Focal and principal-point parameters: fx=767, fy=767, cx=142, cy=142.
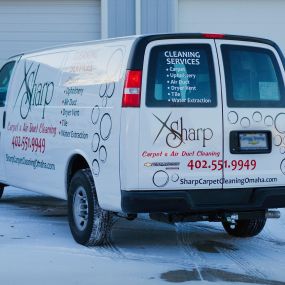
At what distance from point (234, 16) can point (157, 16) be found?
4.73 ft

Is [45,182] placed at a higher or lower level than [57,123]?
lower

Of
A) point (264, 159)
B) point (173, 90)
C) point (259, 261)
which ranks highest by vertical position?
point (173, 90)

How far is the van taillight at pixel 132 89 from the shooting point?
6.50 meters

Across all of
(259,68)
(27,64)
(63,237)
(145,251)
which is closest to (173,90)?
(259,68)

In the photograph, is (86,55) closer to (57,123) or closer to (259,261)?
(57,123)

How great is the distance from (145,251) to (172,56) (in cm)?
189

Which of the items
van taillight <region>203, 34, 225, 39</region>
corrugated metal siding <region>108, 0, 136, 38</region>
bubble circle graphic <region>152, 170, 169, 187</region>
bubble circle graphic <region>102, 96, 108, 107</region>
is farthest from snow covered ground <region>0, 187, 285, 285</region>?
corrugated metal siding <region>108, 0, 136, 38</region>

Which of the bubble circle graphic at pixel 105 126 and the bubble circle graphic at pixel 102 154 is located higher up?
the bubble circle graphic at pixel 105 126

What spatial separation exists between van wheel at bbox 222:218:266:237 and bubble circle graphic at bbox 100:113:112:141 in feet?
6.45

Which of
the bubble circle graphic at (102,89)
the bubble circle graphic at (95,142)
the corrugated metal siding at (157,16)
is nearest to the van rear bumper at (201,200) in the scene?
the bubble circle graphic at (95,142)

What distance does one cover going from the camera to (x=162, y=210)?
655 centimetres

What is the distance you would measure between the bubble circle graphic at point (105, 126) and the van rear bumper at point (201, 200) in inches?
22.7

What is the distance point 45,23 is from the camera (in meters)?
14.5

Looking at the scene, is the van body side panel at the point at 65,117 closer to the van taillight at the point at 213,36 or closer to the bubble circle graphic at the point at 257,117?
the van taillight at the point at 213,36
